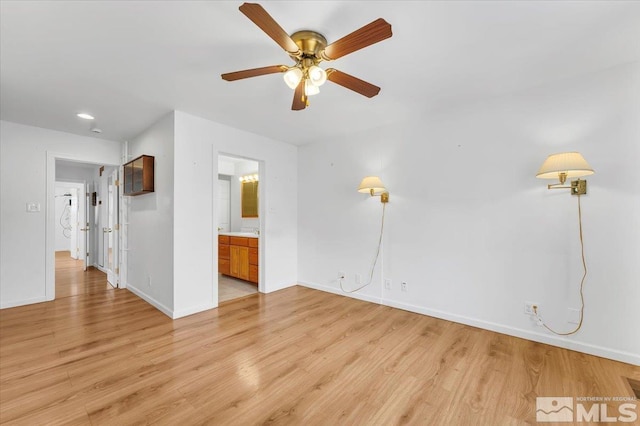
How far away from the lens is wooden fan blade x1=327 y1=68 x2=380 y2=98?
184 centimetres

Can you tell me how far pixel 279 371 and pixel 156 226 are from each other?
2523 mm

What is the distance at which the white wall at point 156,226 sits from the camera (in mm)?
3230

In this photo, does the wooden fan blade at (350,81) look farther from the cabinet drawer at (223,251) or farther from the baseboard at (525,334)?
the cabinet drawer at (223,251)

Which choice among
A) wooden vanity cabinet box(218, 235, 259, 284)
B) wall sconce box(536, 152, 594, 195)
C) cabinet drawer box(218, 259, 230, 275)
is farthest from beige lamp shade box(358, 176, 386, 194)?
cabinet drawer box(218, 259, 230, 275)

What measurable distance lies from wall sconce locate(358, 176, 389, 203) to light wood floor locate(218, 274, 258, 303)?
7.83 feet

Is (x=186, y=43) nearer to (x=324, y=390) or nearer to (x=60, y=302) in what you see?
(x=324, y=390)

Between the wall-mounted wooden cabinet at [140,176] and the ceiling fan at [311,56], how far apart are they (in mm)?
2323

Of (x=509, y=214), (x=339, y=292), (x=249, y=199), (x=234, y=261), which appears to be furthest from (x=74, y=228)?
(x=509, y=214)

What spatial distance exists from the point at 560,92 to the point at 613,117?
17.9 inches

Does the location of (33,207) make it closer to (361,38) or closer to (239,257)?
(239,257)

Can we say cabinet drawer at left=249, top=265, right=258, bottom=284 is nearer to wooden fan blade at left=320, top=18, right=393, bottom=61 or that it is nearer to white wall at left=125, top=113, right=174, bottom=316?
white wall at left=125, top=113, right=174, bottom=316

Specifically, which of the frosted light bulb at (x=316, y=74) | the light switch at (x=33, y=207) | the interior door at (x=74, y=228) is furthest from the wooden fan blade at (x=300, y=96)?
the interior door at (x=74, y=228)

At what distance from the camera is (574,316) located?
95.0 inches

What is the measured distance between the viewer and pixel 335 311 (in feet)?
11.2
